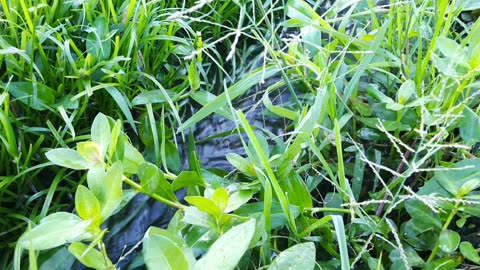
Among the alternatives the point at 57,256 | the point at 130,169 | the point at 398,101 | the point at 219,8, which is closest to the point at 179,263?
the point at 130,169

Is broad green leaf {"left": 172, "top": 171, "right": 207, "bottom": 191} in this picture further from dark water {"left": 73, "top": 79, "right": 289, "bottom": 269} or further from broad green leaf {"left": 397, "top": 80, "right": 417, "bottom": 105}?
broad green leaf {"left": 397, "top": 80, "right": 417, "bottom": 105}

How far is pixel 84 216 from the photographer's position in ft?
1.85

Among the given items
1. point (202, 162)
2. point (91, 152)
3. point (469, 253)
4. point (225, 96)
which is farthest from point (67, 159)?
point (469, 253)

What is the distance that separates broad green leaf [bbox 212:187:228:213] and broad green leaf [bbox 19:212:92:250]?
0.15 meters

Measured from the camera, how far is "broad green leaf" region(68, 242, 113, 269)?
520mm

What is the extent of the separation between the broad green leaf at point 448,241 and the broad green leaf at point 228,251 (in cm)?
30

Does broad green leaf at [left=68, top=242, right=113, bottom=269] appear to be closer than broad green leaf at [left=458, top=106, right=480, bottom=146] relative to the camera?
Yes

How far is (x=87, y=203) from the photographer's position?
0.56 m

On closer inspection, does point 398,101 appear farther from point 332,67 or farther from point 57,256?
point 57,256

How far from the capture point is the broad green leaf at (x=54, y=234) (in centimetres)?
53

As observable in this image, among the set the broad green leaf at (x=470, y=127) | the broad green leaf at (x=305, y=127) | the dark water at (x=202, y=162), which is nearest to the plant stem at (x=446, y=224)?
the broad green leaf at (x=470, y=127)

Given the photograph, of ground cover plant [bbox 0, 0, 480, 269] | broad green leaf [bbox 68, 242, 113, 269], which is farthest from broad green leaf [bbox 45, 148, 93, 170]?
broad green leaf [bbox 68, 242, 113, 269]

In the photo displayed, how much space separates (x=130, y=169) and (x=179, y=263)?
0.84 ft

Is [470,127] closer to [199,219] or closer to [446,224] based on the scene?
[446,224]
